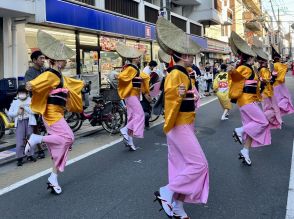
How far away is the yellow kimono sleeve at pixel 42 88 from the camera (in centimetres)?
499

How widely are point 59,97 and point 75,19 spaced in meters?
10.1

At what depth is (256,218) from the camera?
4113mm

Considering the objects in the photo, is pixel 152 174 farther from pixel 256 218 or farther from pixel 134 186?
pixel 256 218

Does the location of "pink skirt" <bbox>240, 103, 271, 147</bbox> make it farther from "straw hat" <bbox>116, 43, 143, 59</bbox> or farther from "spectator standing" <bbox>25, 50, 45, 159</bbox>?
"spectator standing" <bbox>25, 50, 45, 159</bbox>

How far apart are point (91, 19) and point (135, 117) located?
9.29 m

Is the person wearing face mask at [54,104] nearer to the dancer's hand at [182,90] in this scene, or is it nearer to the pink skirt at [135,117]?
the dancer's hand at [182,90]

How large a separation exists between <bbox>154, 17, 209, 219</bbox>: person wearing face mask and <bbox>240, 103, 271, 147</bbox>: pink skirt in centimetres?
234

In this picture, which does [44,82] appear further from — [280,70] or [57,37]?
[57,37]

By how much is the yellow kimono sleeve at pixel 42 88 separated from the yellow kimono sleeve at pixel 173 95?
5.87 ft

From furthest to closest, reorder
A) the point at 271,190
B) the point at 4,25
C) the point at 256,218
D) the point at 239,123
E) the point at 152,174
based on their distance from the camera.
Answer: the point at 4,25
the point at 239,123
the point at 152,174
the point at 271,190
the point at 256,218

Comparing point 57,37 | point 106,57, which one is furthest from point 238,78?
point 106,57

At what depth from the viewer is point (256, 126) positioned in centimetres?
614

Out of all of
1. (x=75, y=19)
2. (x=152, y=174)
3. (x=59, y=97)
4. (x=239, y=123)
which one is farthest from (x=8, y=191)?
(x=75, y=19)

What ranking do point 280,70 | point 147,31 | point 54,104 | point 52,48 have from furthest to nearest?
1. point 147,31
2. point 280,70
3. point 52,48
4. point 54,104
